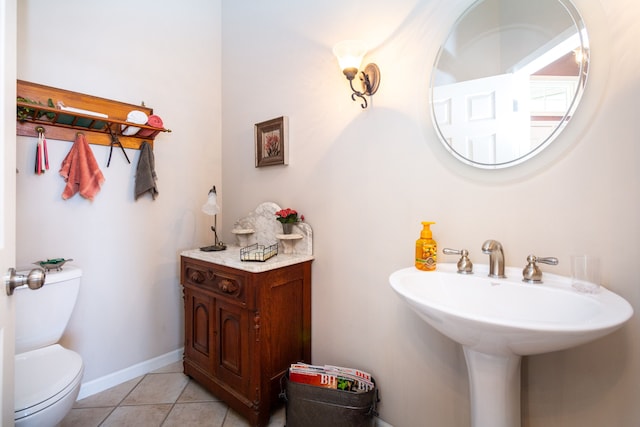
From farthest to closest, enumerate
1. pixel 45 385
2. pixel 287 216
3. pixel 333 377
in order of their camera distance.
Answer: pixel 287 216, pixel 333 377, pixel 45 385

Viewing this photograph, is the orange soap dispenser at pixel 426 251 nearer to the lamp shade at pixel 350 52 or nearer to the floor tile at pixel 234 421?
the lamp shade at pixel 350 52

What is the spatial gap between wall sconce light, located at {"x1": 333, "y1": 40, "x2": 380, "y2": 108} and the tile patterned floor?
1913 mm

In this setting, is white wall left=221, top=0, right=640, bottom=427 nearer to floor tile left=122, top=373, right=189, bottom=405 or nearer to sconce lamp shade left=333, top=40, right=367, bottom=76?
sconce lamp shade left=333, top=40, right=367, bottom=76

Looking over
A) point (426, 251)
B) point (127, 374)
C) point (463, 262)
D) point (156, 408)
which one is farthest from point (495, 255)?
point (127, 374)

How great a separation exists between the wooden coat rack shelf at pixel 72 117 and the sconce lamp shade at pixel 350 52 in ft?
4.37

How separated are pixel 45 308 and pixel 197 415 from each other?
1003 millimetres

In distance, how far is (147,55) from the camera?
203 centimetres

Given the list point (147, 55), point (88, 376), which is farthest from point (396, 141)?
point (88, 376)

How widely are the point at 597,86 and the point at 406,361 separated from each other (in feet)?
4.39

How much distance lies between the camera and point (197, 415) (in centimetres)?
163

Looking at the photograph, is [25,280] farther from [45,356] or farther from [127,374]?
[127,374]

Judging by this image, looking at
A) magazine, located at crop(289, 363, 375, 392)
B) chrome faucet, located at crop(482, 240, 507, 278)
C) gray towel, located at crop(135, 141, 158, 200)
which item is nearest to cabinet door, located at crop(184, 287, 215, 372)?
magazine, located at crop(289, 363, 375, 392)

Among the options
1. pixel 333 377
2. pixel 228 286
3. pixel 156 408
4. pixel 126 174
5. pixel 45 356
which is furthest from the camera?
pixel 126 174

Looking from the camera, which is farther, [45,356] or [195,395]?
[195,395]
